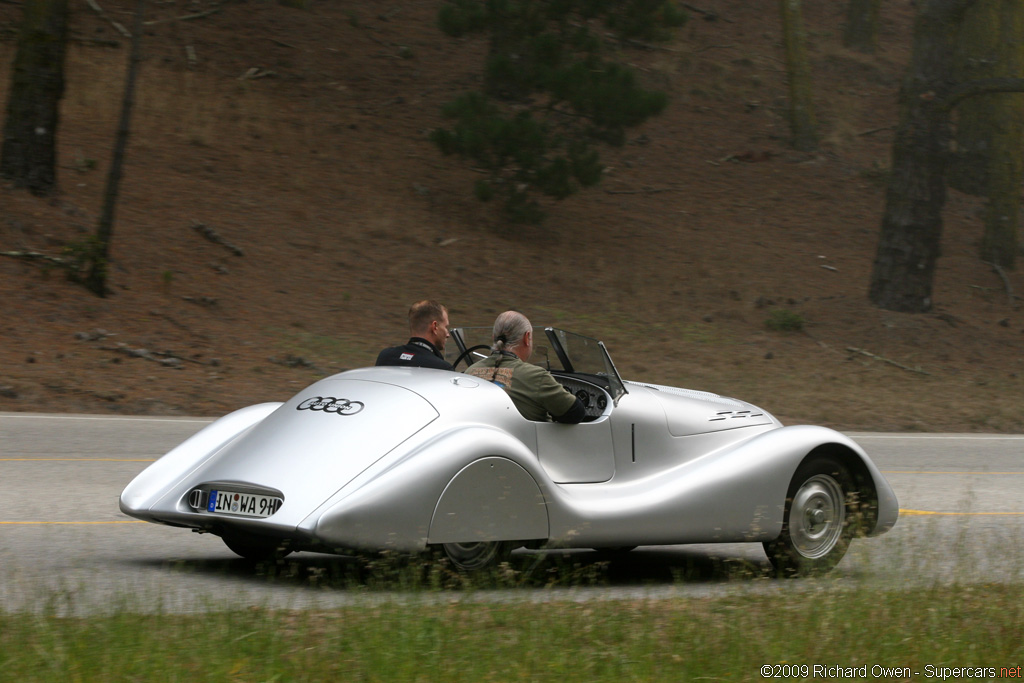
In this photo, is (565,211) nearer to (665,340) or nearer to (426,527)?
(665,340)

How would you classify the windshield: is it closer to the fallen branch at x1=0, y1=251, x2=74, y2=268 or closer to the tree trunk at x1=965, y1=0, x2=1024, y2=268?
the fallen branch at x1=0, y1=251, x2=74, y2=268

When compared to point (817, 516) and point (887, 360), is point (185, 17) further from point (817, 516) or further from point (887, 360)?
point (817, 516)

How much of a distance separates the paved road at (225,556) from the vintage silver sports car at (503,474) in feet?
0.80

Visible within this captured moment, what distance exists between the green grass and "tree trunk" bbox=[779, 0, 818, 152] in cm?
2512

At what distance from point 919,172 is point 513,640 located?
18907 mm

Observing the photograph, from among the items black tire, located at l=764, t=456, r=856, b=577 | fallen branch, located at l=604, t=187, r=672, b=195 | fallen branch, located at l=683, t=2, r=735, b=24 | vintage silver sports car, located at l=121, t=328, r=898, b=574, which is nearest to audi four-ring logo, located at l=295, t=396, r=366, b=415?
vintage silver sports car, located at l=121, t=328, r=898, b=574

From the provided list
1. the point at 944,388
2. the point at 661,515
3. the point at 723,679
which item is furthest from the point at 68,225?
the point at 723,679

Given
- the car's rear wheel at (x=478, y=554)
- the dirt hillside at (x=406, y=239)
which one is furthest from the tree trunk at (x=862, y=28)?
the car's rear wheel at (x=478, y=554)

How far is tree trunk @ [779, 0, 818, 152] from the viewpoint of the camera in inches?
1129

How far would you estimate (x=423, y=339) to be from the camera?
22.3ft

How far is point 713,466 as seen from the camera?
22.0 ft

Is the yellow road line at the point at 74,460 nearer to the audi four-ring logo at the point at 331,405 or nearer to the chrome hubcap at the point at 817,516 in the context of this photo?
the audi four-ring logo at the point at 331,405

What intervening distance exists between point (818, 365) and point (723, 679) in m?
15.7

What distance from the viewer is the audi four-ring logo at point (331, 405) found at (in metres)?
5.93
